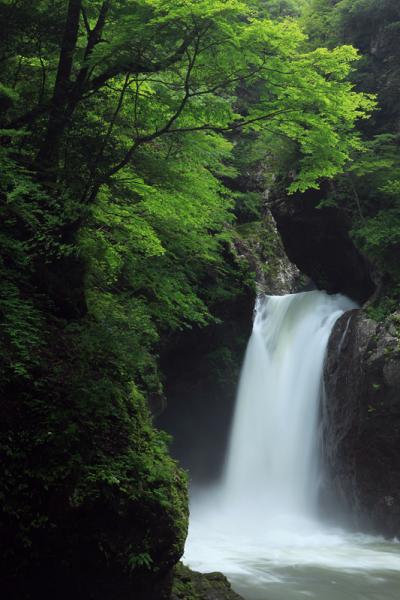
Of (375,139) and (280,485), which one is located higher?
(375,139)

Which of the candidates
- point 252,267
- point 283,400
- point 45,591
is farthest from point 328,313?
point 45,591

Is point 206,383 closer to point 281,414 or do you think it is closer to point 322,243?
point 281,414

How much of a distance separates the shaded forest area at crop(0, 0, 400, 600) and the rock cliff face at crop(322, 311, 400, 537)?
6878 millimetres

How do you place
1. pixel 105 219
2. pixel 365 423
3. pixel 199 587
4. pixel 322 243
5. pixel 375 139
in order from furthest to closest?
pixel 322 243 < pixel 375 139 < pixel 365 423 < pixel 105 219 < pixel 199 587

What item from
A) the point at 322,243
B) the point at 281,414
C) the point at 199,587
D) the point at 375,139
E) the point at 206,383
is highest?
the point at 375,139

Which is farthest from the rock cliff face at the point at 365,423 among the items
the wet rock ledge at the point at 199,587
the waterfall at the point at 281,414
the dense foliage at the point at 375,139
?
the wet rock ledge at the point at 199,587

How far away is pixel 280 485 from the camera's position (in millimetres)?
15477

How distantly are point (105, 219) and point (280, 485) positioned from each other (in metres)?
12.0

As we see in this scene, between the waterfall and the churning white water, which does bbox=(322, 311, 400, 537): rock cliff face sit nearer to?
the churning white water

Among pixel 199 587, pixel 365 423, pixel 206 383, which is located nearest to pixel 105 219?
pixel 199 587

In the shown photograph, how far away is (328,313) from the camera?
17172 mm

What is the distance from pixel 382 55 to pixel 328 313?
9247 mm

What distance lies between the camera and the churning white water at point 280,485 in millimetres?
9703

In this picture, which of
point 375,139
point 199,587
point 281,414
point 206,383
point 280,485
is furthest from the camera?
point 206,383
